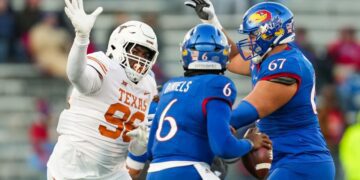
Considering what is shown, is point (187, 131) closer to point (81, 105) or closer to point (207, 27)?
point (207, 27)

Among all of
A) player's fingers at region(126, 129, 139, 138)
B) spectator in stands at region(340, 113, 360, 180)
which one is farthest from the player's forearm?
spectator in stands at region(340, 113, 360, 180)

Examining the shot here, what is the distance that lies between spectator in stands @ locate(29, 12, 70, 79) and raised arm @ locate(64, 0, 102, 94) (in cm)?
756

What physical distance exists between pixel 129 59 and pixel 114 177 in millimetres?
954

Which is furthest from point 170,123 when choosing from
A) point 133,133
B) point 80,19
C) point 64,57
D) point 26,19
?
point 26,19

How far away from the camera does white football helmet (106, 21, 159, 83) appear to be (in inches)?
357

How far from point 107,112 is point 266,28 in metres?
1.39

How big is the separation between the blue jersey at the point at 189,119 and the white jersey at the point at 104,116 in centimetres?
106

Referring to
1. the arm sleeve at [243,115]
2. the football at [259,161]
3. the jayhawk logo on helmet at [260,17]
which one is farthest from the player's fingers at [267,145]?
the jayhawk logo on helmet at [260,17]

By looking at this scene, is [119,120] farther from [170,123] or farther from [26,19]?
[26,19]

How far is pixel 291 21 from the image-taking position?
8859mm

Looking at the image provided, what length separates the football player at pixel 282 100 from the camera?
8453mm

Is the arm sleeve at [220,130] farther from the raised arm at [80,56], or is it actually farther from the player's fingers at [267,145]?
the raised arm at [80,56]

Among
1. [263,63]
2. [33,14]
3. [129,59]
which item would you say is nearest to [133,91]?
[129,59]

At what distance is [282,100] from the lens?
8.46m
